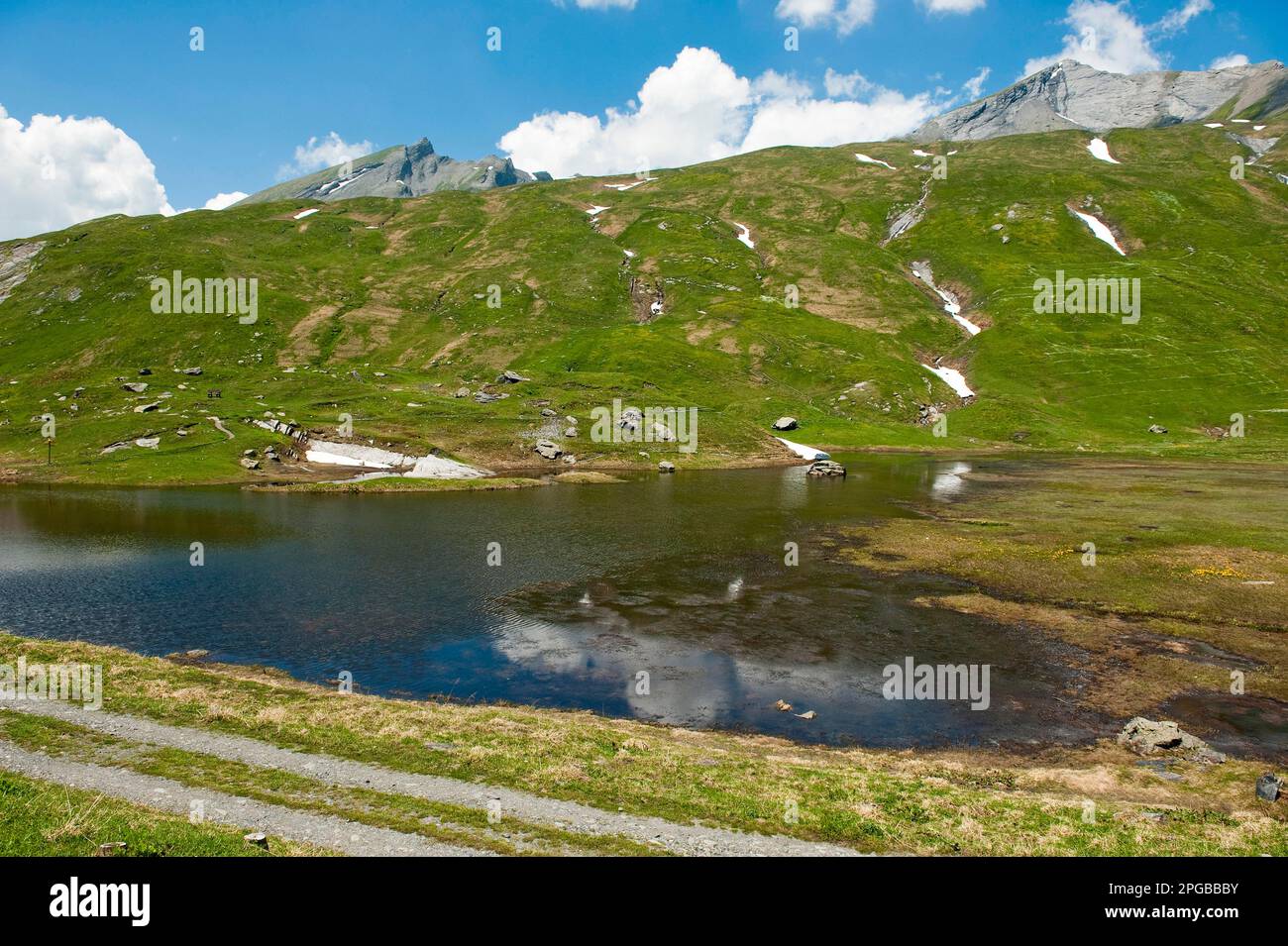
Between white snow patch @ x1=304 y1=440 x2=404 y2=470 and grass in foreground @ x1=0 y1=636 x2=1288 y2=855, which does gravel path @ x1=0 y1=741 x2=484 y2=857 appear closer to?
grass in foreground @ x1=0 y1=636 x2=1288 y2=855

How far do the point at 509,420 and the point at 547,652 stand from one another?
104113 mm

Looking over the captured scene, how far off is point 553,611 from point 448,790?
2649cm

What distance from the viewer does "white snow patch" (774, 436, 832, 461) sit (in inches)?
5773

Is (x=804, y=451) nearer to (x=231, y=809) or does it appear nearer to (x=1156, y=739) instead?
(x=1156, y=739)

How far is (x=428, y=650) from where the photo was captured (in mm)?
41281

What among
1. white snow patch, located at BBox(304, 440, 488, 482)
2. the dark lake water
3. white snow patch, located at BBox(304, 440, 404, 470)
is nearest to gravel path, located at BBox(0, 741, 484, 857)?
the dark lake water

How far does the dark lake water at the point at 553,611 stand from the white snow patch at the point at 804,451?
61.4 m

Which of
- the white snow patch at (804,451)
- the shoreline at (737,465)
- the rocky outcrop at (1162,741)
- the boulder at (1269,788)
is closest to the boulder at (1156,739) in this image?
the rocky outcrop at (1162,741)

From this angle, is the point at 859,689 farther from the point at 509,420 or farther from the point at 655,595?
the point at 509,420

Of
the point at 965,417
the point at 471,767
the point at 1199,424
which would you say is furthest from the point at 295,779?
the point at 1199,424

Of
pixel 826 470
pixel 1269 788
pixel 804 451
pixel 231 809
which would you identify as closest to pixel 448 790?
pixel 231 809

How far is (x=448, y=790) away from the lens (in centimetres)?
2217

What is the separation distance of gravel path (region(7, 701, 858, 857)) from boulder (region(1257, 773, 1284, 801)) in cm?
1660

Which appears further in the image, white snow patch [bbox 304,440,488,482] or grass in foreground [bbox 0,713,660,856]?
white snow patch [bbox 304,440,488,482]
